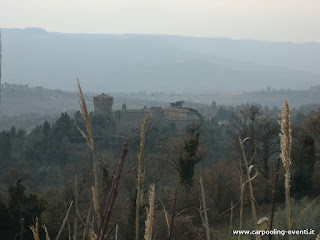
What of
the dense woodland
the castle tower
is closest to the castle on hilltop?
the castle tower

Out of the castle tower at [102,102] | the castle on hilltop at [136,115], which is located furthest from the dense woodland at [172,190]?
the castle tower at [102,102]

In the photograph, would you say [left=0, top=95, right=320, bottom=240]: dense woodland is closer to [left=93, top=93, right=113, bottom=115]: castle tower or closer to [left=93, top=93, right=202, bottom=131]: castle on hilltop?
[left=93, top=93, right=202, bottom=131]: castle on hilltop

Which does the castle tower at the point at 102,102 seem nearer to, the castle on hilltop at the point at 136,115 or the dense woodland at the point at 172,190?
the castle on hilltop at the point at 136,115

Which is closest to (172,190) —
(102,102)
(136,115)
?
(136,115)

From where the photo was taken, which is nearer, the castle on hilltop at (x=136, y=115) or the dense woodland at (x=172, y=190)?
the dense woodland at (x=172, y=190)

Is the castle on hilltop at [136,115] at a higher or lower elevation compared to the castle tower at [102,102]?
lower

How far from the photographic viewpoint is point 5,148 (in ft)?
137

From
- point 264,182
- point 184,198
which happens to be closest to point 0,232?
point 184,198

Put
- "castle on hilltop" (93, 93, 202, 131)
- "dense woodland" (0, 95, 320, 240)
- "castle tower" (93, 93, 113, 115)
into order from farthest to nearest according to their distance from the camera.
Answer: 1. "castle tower" (93, 93, 113, 115)
2. "castle on hilltop" (93, 93, 202, 131)
3. "dense woodland" (0, 95, 320, 240)

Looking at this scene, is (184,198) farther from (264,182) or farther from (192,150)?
(264,182)

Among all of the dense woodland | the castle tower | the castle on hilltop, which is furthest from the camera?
the castle tower

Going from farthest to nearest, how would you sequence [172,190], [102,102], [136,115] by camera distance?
[102,102], [136,115], [172,190]

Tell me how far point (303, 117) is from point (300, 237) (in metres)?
47.8

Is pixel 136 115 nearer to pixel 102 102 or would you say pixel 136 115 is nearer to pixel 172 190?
pixel 102 102
